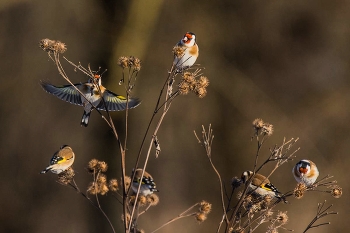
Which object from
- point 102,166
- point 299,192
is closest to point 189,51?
point 102,166

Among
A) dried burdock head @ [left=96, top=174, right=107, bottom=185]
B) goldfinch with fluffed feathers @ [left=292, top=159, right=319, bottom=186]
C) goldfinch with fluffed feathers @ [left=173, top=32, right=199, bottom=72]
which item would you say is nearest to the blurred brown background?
goldfinch with fluffed feathers @ [left=292, top=159, right=319, bottom=186]

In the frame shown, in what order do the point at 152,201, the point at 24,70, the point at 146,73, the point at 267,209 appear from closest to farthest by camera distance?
the point at 267,209 → the point at 152,201 → the point at 146,73 → the point at 24,70

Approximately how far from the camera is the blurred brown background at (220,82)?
199 inches

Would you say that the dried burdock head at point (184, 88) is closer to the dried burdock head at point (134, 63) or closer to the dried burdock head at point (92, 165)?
the dried burdock head at point (134, 63)

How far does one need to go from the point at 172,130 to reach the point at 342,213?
1670 mm

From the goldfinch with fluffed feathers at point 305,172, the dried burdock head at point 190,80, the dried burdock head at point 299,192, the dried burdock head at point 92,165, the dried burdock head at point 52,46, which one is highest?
the dried burdock head at point 190,80

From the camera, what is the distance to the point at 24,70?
541 centimetres

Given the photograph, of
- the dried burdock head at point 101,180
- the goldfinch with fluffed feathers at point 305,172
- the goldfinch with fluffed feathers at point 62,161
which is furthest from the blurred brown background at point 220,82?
the dried burdock head at point 101,180

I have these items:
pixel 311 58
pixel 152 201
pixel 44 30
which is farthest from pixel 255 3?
pixel 152 201

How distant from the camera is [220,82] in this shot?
200 inches

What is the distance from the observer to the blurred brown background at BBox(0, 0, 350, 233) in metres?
5.06

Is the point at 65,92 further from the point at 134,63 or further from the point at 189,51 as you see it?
the point at 134,63

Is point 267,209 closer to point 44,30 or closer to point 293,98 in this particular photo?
point 293,98

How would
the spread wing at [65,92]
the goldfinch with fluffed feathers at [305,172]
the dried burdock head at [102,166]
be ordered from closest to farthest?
the dried burdock head at [102,166] → the goldfinch with fluffed feathers at [305,172] → the spread wing at [65,92]
